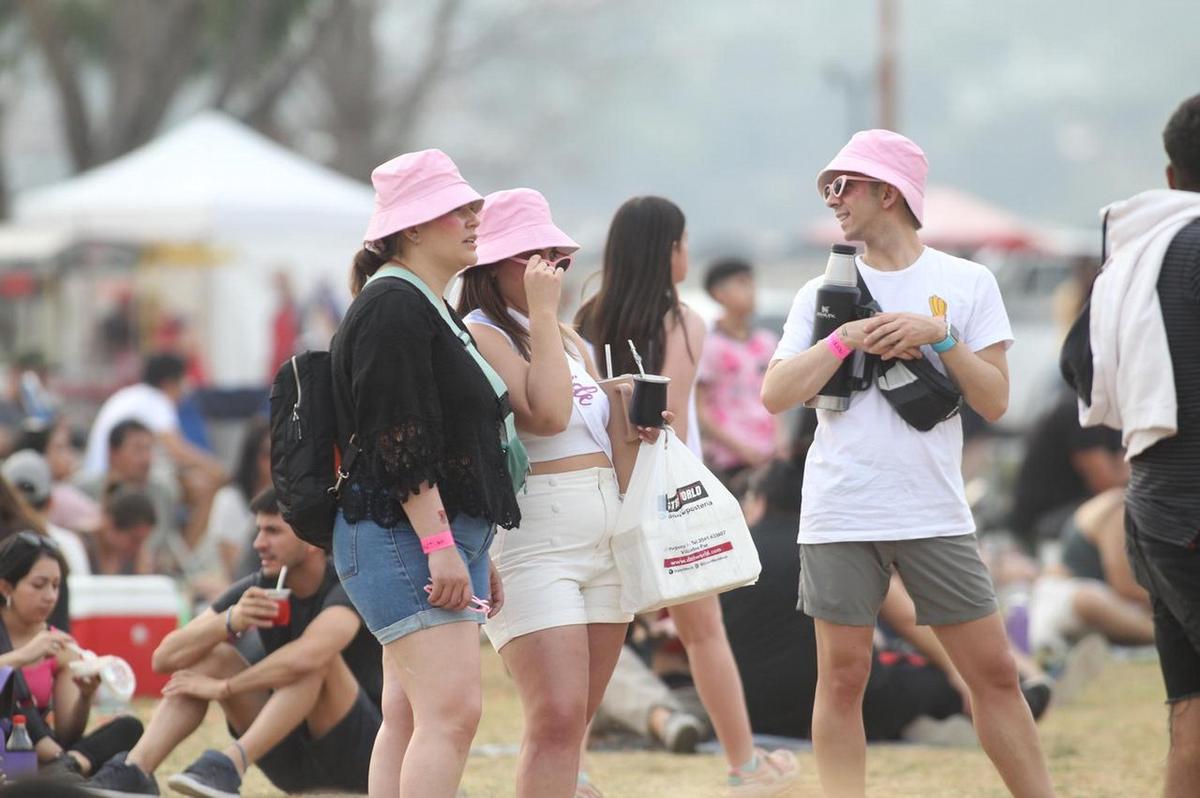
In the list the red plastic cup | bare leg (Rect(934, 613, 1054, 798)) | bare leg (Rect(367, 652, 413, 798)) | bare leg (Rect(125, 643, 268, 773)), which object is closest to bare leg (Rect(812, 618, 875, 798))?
bare leg (Rect(934, 613, 1054, 798))

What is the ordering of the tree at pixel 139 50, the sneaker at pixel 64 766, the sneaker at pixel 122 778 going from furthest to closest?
the tree at pixel 139 50 → the sneaker at pixel 122 778 → the sneaker at pixel 64 766

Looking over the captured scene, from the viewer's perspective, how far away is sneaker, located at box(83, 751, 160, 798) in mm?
5602

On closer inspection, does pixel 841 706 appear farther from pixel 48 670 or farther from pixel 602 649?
pixel 48 670

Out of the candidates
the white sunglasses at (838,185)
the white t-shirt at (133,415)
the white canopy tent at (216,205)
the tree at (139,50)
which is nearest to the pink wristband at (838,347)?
the white sunglasses at (838,185)

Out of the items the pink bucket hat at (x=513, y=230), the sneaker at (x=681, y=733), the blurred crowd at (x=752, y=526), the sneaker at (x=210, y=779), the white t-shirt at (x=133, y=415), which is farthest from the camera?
the white t-shirt at (x=133, y=415)

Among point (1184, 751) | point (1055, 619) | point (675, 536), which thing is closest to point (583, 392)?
point (675, 536)

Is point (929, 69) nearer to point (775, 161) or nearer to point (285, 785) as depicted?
point (775, 161)

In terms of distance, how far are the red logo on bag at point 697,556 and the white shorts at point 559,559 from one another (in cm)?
16

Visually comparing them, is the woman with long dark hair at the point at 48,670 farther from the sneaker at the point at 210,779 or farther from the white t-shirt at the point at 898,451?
the white t-shirt at the point at 898,451

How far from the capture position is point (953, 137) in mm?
131625

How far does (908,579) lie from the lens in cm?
484

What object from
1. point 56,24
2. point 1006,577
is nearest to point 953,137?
point 56,24

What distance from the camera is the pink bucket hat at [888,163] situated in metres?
4.85

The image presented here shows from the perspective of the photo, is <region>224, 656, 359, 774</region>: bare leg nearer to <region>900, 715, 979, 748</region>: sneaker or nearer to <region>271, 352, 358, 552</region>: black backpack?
<region>271, 352, 358, 552</region>: black backpack
